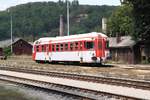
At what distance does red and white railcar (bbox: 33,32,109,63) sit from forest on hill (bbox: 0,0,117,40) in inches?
4199

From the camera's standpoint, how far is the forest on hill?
150125 millimetres

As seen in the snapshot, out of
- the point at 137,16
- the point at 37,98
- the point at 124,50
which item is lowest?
the point at 37,98

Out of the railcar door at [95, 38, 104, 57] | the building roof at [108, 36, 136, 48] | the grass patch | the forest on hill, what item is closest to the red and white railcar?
the railcar door at [95, 38, 104, 57]

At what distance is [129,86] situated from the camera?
17891 mm

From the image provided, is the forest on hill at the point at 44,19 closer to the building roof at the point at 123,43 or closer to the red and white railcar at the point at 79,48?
the building roof at the point at 123,43

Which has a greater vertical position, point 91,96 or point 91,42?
point 91,42

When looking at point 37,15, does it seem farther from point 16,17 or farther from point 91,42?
point 91,42

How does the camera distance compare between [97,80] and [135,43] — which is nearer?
[97,80]

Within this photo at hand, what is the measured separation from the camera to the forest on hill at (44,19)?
15012 cm

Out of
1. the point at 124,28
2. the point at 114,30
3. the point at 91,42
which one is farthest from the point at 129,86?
the point at 114,30

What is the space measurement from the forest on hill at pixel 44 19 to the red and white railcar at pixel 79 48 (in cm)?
10665

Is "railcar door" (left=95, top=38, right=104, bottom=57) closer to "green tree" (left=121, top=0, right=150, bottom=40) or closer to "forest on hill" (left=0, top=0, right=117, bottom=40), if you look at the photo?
"green tree" (left=121, top=0, right=150, bottom=40)

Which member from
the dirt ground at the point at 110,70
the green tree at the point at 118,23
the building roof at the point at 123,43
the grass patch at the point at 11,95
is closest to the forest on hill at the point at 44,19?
the green tree at the point at 118,23

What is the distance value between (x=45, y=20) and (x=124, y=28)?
91328 millimetres
